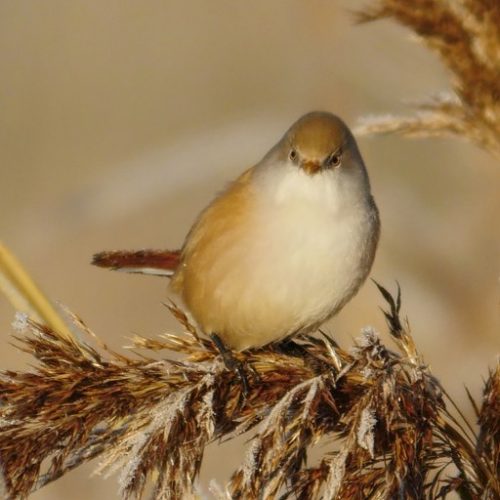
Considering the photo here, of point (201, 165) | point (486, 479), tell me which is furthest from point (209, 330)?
point (486, 479)

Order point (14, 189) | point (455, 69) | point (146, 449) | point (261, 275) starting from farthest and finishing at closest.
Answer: point (14, 189), point (261, 275), point (455, 69), point (146, 449)

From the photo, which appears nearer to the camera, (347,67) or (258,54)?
(347,67)

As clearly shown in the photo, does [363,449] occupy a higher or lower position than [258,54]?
lower

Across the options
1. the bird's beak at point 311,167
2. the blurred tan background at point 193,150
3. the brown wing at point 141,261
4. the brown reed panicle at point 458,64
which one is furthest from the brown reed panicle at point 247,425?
the brown wing at point 141,261

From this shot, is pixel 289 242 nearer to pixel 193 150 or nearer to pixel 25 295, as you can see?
pixel 25 295

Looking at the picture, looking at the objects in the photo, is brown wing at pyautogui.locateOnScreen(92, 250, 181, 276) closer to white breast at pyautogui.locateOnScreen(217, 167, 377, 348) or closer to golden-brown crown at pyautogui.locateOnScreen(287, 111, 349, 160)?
white breast at pyautogui.locateOnScreen(217, 167, 377, 348)

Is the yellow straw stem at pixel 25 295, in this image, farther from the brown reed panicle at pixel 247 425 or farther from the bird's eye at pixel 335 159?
the bird's eye at pixel 335 159

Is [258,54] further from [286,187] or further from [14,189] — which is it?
[286,187]

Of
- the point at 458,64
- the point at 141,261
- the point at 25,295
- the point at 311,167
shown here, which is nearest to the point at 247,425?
the point at 25,295
